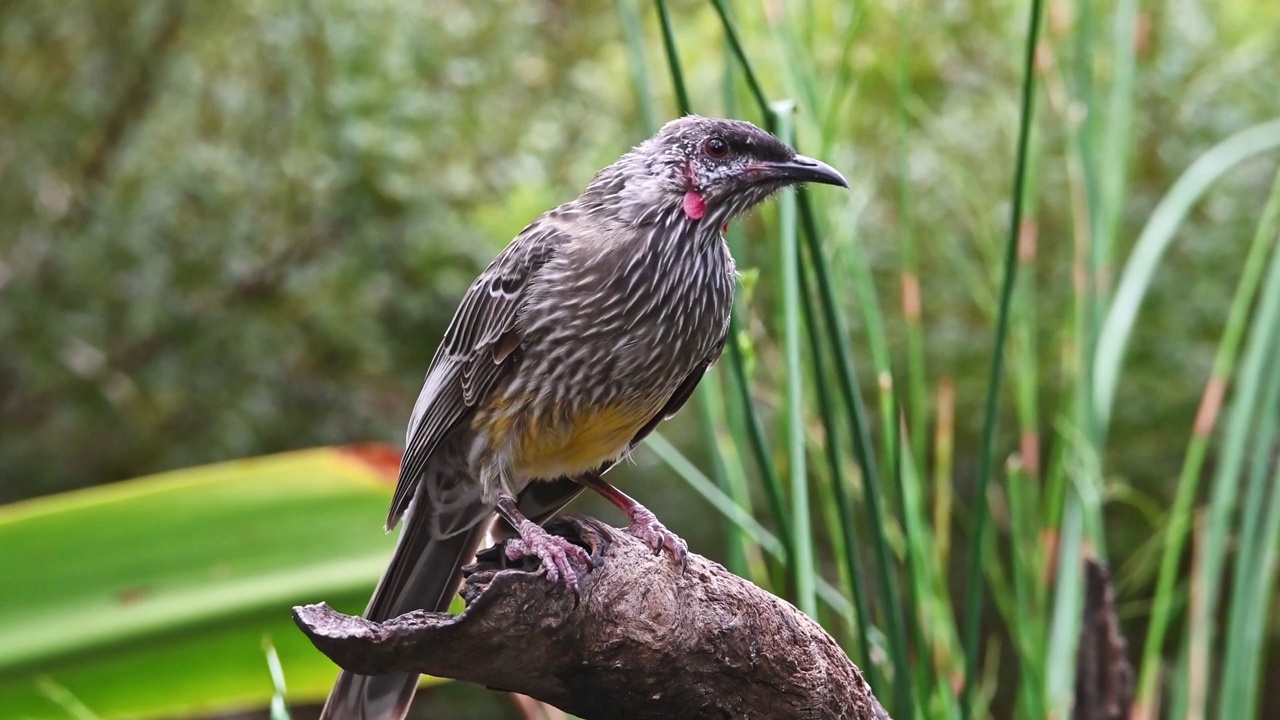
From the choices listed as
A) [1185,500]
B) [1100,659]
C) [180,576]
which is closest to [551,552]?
[180,576]

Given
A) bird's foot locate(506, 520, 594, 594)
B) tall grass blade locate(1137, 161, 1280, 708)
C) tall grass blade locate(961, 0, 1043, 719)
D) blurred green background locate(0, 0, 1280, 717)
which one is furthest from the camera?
blurred green background locate(0, 0, 1280, 717)

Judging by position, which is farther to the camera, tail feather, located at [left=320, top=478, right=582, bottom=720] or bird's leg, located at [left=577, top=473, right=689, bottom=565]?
tail feather, located at [left=320, top=478, right=582, bottom=720]

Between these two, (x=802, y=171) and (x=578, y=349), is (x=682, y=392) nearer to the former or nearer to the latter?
(x=578, y=349)

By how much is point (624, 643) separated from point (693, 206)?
2.72ft

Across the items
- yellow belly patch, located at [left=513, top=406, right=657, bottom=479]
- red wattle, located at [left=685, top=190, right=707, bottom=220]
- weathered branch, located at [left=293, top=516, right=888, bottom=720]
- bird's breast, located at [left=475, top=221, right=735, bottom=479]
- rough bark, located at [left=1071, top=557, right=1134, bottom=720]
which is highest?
red wattle, located at [left=685, top=190, right=707, bottom=220]

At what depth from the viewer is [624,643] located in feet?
5.59

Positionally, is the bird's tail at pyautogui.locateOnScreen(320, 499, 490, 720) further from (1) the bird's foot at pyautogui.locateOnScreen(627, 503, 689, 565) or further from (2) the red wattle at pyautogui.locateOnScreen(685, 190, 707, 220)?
(2) the red wattle at pyautogui.locateOnScreen(685, 190, 707, 220)

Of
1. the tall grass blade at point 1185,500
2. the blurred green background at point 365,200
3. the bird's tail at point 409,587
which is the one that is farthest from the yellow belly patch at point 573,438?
the blurred green background at point 365,200

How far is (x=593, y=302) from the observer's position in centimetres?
218

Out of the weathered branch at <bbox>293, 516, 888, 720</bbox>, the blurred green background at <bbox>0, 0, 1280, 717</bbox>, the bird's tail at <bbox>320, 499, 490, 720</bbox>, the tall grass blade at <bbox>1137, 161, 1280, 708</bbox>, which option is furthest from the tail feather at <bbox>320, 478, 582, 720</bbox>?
the blurred green background at <bbox>0, 0, 1280, 717</bbox>

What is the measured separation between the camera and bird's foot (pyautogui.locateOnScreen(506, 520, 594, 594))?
168cm

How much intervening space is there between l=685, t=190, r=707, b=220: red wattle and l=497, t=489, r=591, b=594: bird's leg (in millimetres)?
592

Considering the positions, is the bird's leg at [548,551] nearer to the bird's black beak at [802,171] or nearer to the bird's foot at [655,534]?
the bird's foot at [655,534]

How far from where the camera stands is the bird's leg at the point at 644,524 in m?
1.98
